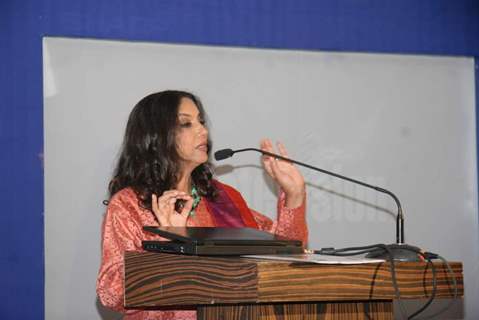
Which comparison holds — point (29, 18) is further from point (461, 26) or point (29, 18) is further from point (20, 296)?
point (461, 26)

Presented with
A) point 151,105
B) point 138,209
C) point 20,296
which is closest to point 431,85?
point 151,105

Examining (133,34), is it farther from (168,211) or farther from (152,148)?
(168,211)

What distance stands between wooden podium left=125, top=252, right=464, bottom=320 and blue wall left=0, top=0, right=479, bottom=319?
1446 millimetres

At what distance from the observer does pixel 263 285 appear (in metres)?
1.35

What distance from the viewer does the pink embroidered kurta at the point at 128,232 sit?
1996 mm

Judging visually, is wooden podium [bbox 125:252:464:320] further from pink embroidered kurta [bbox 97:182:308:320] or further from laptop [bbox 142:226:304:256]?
pink embroidered kurta [bbox 97:182:308:320]

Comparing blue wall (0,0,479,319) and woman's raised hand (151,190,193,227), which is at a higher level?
blue wall (0,0,479,319)

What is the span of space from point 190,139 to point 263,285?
1.31 metres

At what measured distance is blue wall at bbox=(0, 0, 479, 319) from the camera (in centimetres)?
280

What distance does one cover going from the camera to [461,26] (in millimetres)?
3459

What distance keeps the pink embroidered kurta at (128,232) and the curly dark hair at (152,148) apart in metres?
0.11

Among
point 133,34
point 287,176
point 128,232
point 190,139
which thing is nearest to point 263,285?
point 128,232

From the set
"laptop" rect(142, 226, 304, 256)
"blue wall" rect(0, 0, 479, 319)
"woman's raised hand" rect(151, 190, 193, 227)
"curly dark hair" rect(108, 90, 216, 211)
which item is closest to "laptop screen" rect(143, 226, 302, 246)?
"laptop" rect(142, 226, 304, 256)

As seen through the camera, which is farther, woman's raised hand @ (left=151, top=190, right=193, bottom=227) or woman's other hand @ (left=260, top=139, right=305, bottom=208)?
woman's other hand @ (left=260, top=139, right=305, bottom=208)
